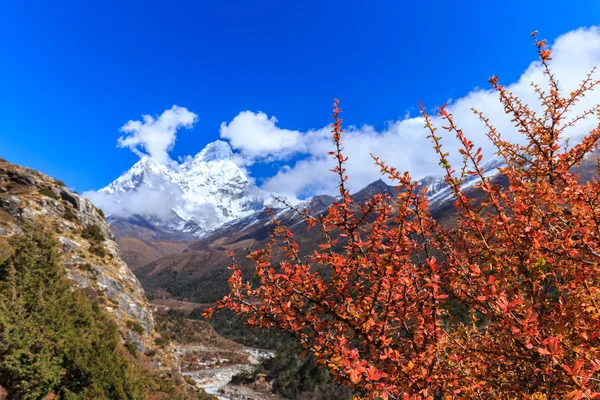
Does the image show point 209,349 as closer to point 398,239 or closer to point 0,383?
point 0,383

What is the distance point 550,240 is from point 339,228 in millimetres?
2039

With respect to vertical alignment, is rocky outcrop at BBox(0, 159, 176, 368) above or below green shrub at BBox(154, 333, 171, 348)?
above

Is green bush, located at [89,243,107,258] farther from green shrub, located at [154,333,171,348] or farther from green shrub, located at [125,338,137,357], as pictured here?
green shrub, located at [125,338,137,357]

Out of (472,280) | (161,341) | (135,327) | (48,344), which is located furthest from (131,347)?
(472,280)

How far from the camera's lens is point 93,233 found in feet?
92.1

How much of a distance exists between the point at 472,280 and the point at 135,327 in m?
23.3

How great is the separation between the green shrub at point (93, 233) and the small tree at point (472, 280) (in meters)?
27.9

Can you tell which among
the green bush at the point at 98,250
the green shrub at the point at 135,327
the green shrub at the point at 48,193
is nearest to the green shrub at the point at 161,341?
the green shrub at the point at 135,327

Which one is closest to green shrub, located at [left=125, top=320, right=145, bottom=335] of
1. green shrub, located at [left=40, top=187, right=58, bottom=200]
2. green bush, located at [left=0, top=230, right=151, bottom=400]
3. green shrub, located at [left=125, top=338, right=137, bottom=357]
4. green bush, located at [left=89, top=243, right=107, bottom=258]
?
green shrub, located at [left=125, top=338, right=137, bottom=357]

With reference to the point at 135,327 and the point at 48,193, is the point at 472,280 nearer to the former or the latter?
the point at 135,327

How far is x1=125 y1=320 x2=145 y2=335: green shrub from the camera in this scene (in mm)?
21000

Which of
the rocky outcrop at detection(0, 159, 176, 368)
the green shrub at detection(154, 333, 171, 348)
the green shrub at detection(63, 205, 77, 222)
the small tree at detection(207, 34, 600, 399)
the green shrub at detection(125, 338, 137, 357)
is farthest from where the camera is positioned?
the green shrub at detection(63, 205, 77, 222)

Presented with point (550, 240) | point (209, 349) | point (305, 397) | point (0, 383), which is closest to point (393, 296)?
point (550, 240)

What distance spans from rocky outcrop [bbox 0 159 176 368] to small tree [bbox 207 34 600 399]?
1954 centimetres
